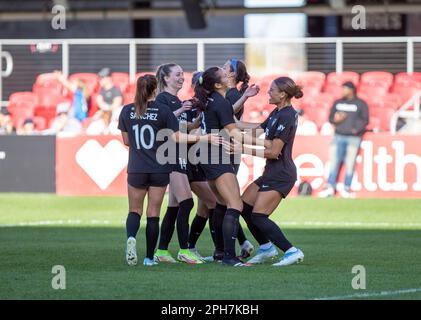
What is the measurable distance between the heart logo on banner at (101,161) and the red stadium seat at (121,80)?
2.88 metres

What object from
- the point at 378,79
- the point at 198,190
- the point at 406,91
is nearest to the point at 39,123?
the point at 378,79

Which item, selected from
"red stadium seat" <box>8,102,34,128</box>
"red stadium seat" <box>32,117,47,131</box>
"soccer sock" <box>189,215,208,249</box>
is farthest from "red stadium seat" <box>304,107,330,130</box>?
"soccer sock" <box>189,215,208,249</box>

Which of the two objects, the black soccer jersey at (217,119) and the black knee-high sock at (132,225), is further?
the black knee-high sock at (132,225)

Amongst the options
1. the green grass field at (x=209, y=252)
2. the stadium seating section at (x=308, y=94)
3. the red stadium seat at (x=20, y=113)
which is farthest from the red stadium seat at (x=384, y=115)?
the red stadium seat at (x=20, y=113)

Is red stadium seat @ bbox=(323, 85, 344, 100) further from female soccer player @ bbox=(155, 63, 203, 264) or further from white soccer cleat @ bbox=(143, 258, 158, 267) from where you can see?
white soccer cleat @ bbox=(143, 258, 158, 267)

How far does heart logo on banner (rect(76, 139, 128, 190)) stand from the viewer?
2183 centimetres

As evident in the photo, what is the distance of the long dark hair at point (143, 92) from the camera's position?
11.5 metres

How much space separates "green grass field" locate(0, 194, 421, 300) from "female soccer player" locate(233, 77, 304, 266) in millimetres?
365

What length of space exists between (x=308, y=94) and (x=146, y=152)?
13.0 m

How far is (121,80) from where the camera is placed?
2505 centimetres

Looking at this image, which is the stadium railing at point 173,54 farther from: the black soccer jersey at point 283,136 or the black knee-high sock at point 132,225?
the black knee-high sock at point 132,225

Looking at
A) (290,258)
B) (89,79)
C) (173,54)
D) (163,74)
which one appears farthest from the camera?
(173,54)

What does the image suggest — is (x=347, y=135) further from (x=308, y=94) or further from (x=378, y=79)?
(x=378, y=79)
